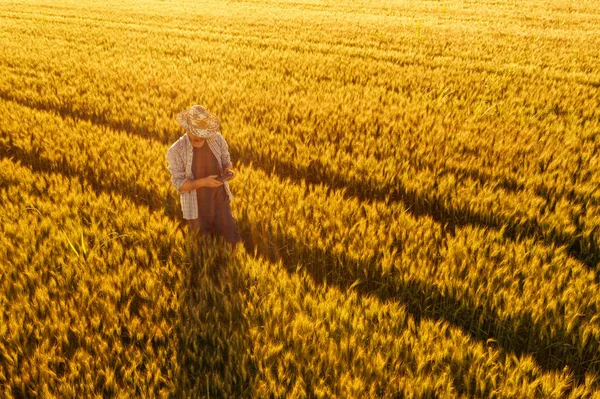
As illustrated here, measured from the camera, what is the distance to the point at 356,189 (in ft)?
12.4

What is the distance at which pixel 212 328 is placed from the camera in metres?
→ 2.10

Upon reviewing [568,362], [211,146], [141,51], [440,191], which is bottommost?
[568,362]

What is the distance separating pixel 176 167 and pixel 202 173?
0.60ft

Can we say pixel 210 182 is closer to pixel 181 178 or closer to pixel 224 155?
pixel 181 178

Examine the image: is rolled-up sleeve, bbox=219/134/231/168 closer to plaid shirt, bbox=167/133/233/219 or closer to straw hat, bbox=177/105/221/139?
plaid shirt, bbox=167/133/233/219

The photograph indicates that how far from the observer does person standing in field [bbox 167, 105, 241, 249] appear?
2.55 metres

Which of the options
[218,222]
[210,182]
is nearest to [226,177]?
→ [210,182]

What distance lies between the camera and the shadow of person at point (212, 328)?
71.7 inches

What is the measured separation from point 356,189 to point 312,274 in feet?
4.10

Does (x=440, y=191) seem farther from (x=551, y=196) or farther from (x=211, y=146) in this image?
(x=211, y=146)

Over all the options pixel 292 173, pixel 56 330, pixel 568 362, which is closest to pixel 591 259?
pixel 568 362

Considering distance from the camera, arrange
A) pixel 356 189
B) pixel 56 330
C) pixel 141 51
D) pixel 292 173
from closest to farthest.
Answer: pixel 56 330 < pixel 356 189 < pixel 292 173 < pixel 141 51

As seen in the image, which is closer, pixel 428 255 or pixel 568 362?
pixel 568 362

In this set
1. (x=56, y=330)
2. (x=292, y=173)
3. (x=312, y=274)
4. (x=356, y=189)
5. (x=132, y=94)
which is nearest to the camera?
(x=56, y=330)
